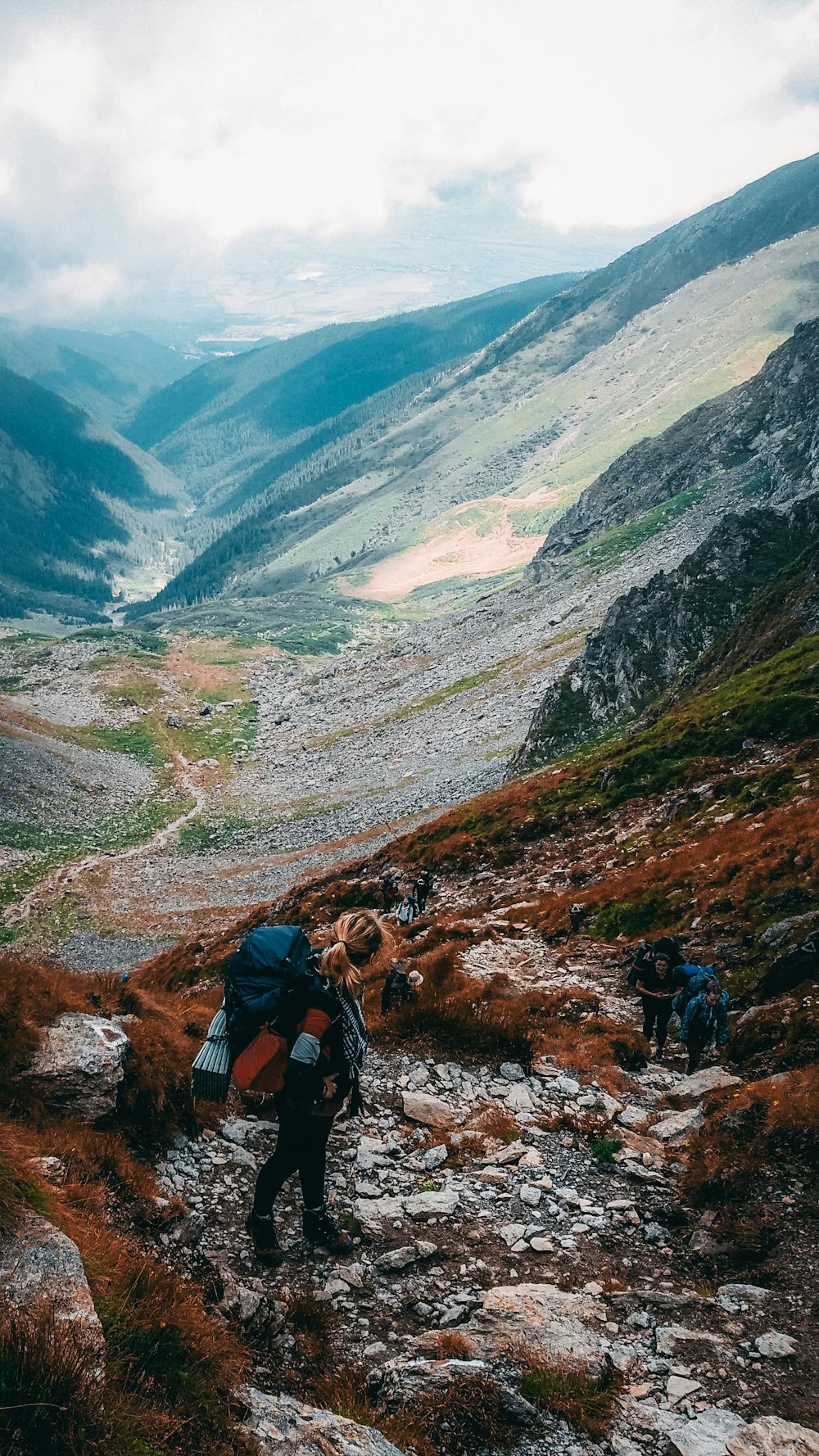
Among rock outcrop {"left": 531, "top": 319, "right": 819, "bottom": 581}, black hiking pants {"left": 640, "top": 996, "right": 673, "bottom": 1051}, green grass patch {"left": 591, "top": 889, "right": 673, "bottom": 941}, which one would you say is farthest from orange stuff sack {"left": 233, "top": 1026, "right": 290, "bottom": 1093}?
rock outcrop {"left": 531, "top": 319, "right": 819, "bottom": 581}

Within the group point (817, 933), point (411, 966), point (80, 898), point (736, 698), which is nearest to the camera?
point (817, 933)

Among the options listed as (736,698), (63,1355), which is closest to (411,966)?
(63,1355)

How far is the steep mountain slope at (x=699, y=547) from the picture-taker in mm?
56688

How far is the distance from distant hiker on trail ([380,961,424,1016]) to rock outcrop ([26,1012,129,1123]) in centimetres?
617

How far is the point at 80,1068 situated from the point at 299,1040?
321cm

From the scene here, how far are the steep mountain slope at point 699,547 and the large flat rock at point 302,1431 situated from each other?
164 feet

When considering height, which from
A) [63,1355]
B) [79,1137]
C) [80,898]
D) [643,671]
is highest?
[63,1355]

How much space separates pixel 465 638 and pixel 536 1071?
336ft

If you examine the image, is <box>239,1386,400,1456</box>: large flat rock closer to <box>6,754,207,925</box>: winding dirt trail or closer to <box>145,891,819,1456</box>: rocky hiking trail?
<box>145,891,819,1456</box>: rocky hiking trail

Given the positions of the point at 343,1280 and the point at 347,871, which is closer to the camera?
the point at 343,1280

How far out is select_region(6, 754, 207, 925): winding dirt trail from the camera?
58.8 m

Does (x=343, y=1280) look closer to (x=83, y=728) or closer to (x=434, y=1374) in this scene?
(x=434, y=1374)

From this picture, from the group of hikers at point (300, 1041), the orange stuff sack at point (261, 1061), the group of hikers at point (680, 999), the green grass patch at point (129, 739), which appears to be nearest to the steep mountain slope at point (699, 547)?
the group of hikers at point (680, 999)

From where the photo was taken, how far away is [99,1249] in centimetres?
619
